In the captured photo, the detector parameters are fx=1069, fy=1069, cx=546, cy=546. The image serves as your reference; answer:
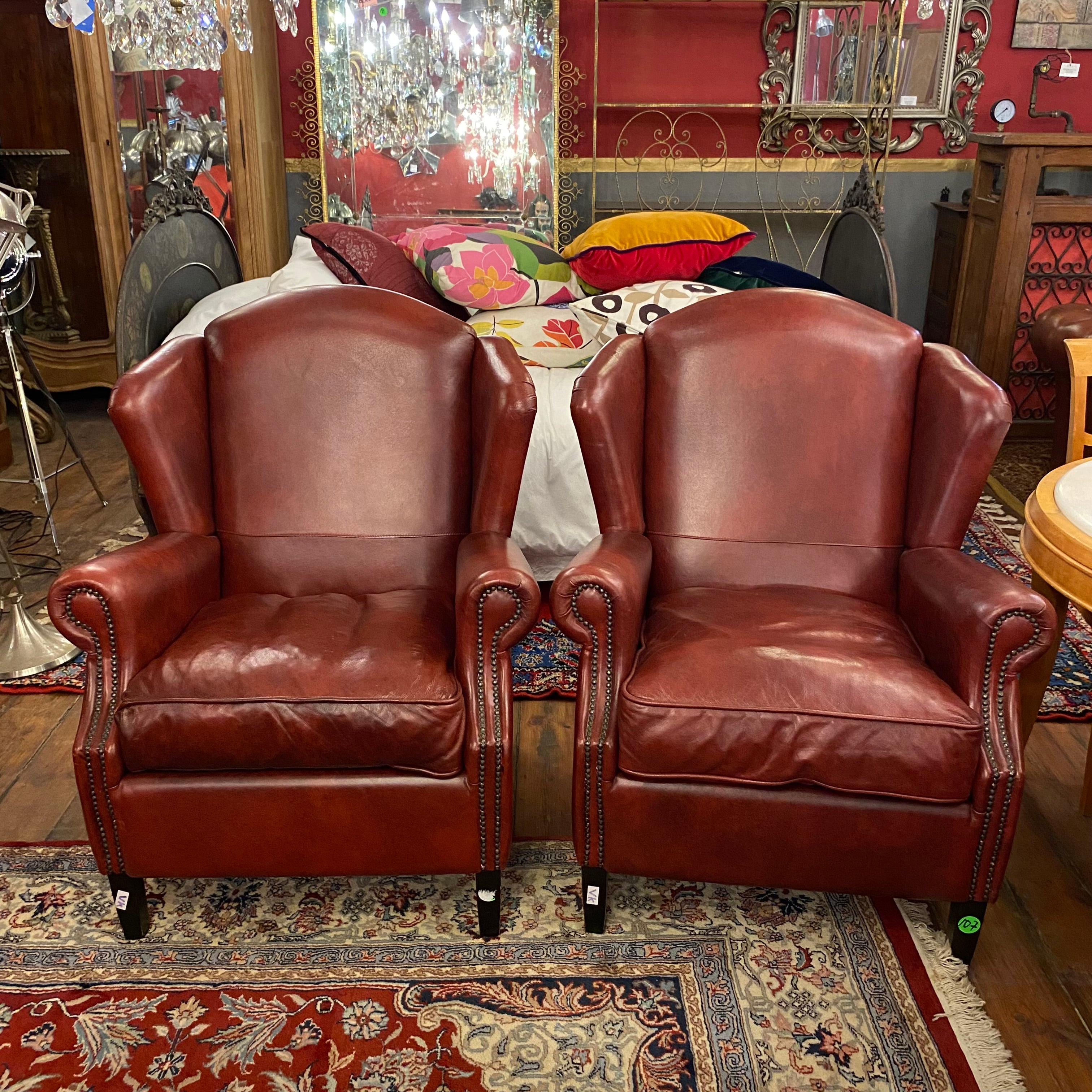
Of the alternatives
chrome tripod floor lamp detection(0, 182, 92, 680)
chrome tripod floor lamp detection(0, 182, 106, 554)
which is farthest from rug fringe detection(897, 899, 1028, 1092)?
chrome tripod floor lamp detection(0, 182, 106, 554)

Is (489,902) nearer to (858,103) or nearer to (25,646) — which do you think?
(25,646)

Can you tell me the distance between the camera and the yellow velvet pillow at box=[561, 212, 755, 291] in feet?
11.1

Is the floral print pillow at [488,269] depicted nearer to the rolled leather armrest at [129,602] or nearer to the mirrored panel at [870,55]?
the rolled leather armrest at [129,602]

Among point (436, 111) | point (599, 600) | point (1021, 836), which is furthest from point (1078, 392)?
point (436, 111)

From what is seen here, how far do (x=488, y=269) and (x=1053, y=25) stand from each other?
324 cm

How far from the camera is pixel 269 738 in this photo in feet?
5.52

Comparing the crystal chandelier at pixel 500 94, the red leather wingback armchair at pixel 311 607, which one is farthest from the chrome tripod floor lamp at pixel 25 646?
the crystal chandelier at pixel 500 94

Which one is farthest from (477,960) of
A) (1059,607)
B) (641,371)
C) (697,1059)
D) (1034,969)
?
→ (1059,607)

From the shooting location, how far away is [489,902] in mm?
1794

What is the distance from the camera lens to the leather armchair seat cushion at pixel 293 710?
5.49ft

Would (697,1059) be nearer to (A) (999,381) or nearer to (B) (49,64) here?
(A) (999,381)

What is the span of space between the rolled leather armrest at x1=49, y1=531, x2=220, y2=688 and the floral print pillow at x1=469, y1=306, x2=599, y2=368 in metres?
1.45

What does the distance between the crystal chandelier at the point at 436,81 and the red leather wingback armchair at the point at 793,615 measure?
2.89 m

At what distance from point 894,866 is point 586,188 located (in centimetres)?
403
